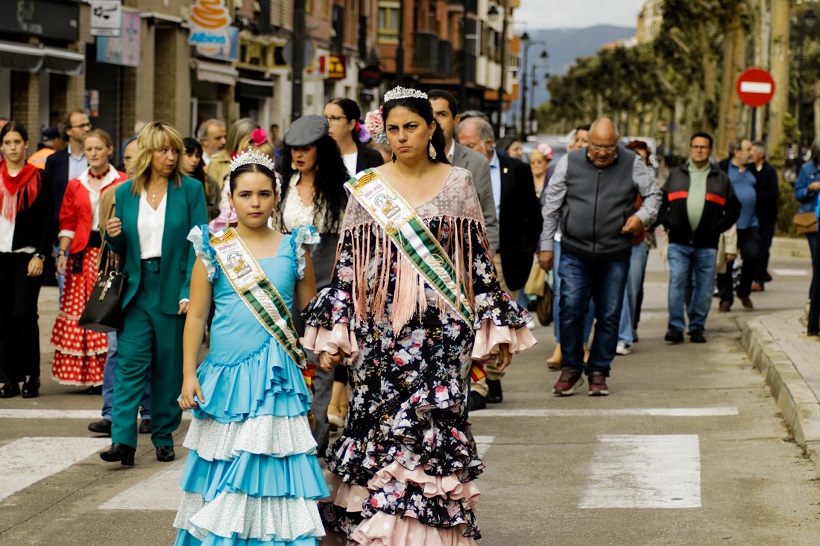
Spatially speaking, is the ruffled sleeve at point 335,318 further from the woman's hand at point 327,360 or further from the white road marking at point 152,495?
the white road marking at point 152,495

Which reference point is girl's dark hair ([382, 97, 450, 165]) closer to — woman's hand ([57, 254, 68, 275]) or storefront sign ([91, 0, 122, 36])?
woman's hand ([57, 254, 68, 275])

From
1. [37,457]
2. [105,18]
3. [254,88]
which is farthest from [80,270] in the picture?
[254,88]

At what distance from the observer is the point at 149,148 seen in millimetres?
8312

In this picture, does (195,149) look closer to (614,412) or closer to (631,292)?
(614,412)

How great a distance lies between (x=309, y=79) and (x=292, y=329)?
31.7 m

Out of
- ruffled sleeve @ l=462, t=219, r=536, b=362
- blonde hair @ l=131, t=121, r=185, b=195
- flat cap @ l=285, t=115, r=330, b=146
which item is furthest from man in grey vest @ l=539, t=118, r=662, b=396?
ruffled sleeve @ l=462, t=219, r=536, b=362

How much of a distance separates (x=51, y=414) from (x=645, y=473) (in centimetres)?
421

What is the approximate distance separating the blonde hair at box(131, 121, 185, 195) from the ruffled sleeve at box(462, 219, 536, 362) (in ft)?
9.66

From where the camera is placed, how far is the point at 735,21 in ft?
150

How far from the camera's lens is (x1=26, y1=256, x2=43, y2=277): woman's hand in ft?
34.8

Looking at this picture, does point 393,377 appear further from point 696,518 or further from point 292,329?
point 696,518

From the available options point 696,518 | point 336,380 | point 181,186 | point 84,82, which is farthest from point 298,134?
point 84,82

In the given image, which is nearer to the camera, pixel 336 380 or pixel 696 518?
pixel 696 518

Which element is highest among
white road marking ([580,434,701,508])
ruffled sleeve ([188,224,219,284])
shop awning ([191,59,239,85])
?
shop awning ([191,59,239,85])
